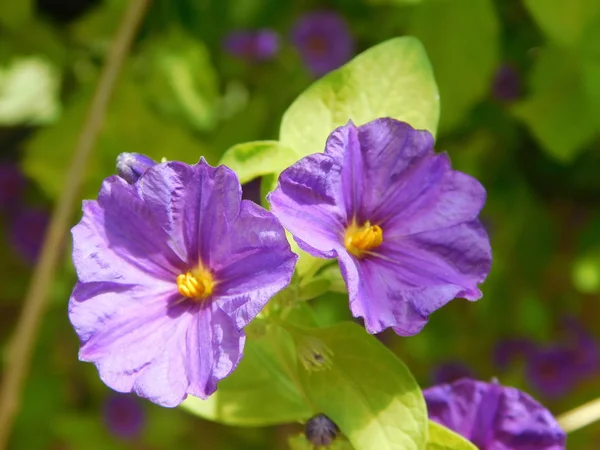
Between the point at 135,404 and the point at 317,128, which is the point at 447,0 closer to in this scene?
the point at 317,128

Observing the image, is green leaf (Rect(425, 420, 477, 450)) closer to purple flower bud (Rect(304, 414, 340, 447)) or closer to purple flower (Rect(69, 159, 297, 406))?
purple flower bud (Rect(304, 414, 340, 447))

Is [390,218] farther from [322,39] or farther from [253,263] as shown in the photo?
[322,39]

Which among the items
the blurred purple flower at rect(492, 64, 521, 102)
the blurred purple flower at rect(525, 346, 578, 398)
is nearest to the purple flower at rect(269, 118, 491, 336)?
the blurred purple flower at rect(492, 64, 521, 102)

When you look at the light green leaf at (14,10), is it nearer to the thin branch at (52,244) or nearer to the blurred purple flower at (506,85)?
the thin branch at (52,244)

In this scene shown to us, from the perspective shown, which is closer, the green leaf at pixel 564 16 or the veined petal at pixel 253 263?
the veined petal at pixel 253 263

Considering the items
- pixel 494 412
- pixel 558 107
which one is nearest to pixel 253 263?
pixel 494 412

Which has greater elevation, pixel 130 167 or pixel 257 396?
pixel 130 167

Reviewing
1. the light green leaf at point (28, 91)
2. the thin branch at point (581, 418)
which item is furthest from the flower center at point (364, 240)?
the light green leaf at point (28, 91)
